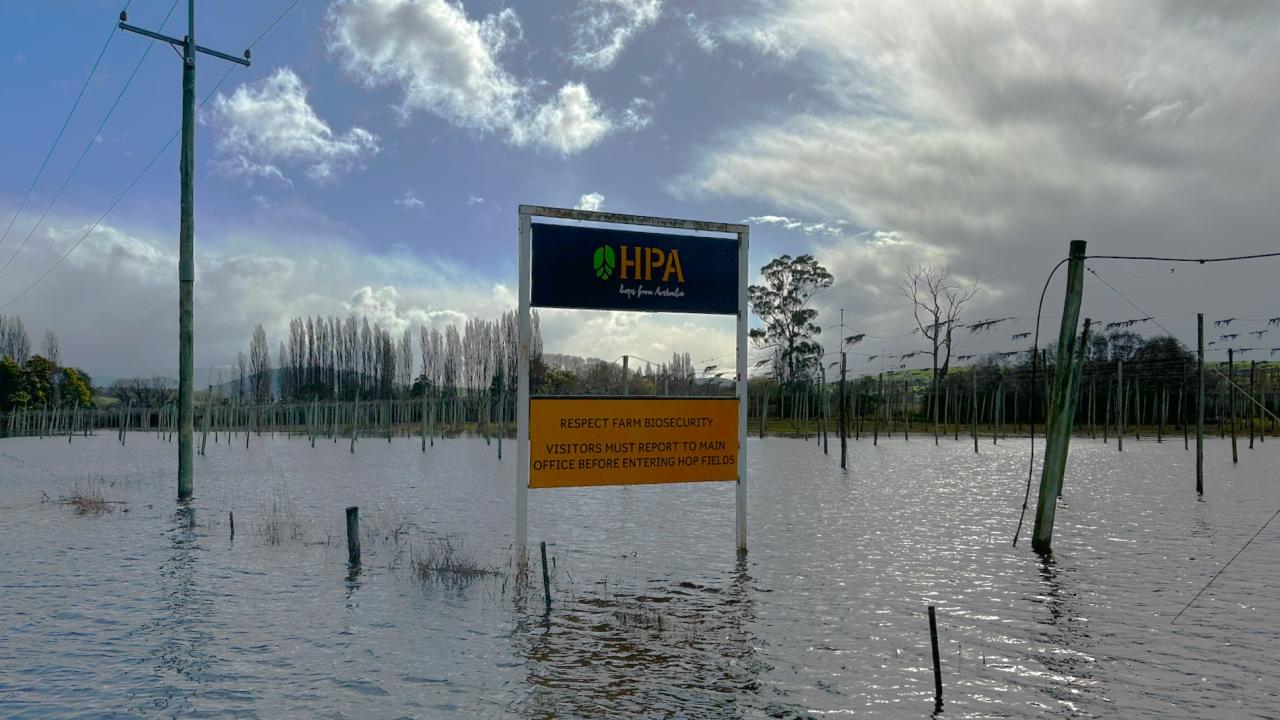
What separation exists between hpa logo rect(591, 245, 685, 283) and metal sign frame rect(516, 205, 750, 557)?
462 mm

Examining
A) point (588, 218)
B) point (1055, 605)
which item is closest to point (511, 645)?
point (588, 218)

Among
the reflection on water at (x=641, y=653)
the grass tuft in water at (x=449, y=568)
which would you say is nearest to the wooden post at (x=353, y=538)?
the grass tuft in water at (x=449, y=568)

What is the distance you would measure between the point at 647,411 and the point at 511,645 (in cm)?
479

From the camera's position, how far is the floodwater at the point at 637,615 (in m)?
8.03

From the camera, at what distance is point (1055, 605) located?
12.1 meters

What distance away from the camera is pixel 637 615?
11133 millimetres

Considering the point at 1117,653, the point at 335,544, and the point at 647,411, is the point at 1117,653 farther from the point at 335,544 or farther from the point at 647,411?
the point at 335,544

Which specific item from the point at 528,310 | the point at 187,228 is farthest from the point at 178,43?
the point at 528,310

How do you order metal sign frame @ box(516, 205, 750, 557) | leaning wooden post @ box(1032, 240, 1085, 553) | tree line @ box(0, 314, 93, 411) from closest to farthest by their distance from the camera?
metal sign frame @ box(516, 205, 750, 557) < leaning wooden post @ box(1032, 240, 1085, 553) < tree line @ box(0, 314, 93, 411)

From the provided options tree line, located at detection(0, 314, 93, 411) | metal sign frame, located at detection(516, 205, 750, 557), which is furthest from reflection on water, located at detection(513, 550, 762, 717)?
tree line, located at detection(0, 314, 93, 411)

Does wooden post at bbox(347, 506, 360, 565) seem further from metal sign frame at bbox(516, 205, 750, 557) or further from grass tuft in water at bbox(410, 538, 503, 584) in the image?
metal sign frame at bbox(516, 205, 750, 557)

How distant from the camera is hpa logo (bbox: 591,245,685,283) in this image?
1286 centimetres

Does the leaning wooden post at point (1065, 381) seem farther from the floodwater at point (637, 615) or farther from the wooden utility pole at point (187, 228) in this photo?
the wooden utility pole at point (187, 228)

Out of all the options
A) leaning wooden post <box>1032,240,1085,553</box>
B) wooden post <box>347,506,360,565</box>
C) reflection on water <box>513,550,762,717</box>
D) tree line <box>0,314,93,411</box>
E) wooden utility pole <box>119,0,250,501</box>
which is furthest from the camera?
tree line <box>0,314,93,411</box>
